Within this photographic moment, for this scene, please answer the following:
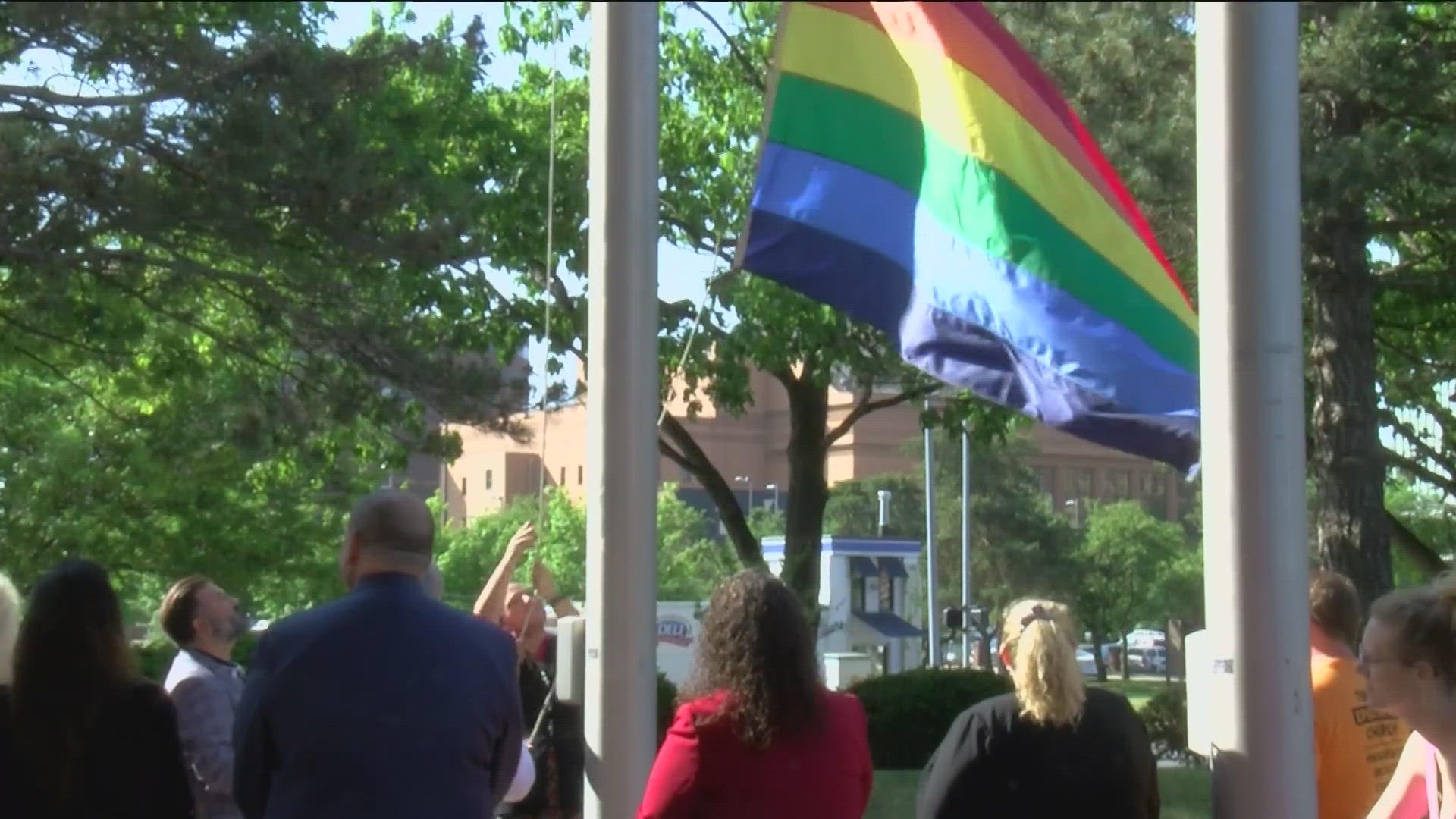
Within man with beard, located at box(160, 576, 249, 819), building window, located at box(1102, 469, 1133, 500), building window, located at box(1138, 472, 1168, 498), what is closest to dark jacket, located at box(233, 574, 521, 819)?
man with beard, located at box(160, 576, 249, 819)

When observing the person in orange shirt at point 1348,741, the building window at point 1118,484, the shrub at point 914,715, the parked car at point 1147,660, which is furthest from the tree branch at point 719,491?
the building window at point 1118,484

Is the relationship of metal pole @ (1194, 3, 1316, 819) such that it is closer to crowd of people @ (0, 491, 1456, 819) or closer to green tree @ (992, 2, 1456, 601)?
crowd of people @ (0, 491, 1456, 819)

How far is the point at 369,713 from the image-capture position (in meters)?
4.15

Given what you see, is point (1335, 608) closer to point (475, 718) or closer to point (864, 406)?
point (475, 718)

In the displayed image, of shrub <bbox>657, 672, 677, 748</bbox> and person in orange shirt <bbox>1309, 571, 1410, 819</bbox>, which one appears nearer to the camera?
person in orange shirt <bbox>1309, 571, 1410, 819</bbox>

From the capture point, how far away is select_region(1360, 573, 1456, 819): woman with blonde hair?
4289 millimetres

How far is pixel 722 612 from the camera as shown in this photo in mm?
4398

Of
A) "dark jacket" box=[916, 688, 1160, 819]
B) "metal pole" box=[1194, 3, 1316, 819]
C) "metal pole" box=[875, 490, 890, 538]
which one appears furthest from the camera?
"metal pole" box=[875, 490, 890, 538]

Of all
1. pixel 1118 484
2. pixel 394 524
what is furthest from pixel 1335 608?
pixel 1118 484

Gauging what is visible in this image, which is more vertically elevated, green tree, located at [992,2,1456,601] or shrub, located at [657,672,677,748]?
green tree, located at [992,2,1456,601]

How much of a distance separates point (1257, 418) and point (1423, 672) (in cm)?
72

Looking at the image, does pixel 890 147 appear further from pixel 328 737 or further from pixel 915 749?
pixel 915 749

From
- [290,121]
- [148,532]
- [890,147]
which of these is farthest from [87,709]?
[148,532]

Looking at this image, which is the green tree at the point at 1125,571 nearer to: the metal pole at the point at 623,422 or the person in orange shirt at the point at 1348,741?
the person in orange shirt at the point at 1348,741
